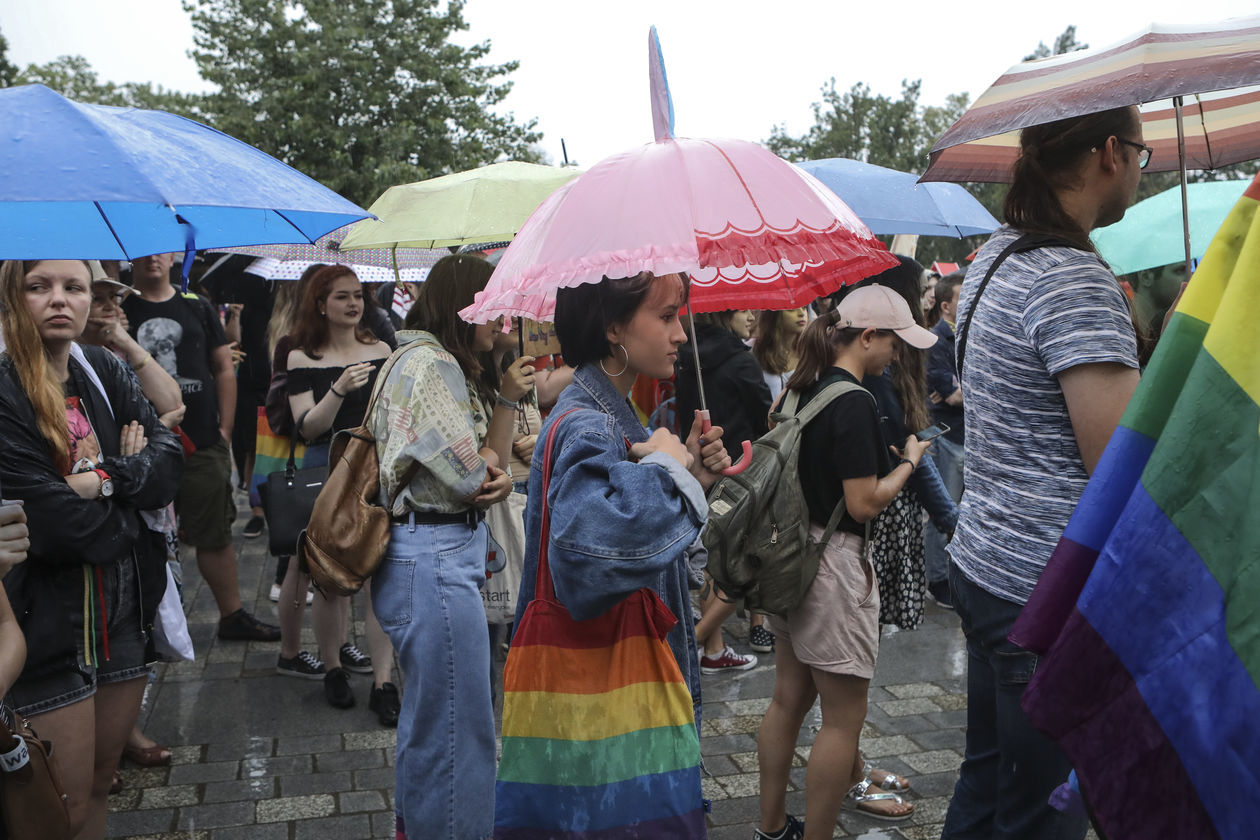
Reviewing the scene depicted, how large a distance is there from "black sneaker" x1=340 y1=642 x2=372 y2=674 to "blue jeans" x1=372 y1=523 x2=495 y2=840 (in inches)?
92.3

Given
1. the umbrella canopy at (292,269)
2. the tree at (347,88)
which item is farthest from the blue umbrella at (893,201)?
the tree at (347,88)

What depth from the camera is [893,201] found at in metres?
5.47

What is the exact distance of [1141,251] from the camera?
4496 millimetres

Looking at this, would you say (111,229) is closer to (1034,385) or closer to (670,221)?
(670,221)

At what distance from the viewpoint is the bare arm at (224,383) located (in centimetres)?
603

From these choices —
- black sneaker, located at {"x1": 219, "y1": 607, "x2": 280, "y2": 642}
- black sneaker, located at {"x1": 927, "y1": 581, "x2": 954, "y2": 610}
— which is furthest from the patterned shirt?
black sneaker, located at {"x1": 927, "y1": 581, "x2": 954, "y2": 610}

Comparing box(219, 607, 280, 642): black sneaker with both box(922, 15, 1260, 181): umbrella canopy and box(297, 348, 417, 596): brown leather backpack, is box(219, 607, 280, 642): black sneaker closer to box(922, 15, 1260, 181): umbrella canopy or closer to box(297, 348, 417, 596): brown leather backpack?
box(297, 348, 417, 596): brown leather backpack

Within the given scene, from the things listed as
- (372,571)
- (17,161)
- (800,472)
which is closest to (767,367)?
(800,472)

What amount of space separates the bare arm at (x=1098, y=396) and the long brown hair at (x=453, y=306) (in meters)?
1.97

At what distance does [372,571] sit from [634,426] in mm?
1247

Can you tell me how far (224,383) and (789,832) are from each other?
Answer: 419 centimetres

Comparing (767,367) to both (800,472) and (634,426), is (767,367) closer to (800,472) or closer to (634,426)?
(800,472)

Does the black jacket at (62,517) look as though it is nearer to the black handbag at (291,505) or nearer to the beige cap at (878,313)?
the black handbag at (291,505)

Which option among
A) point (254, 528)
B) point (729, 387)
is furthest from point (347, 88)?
point (729, 387)
